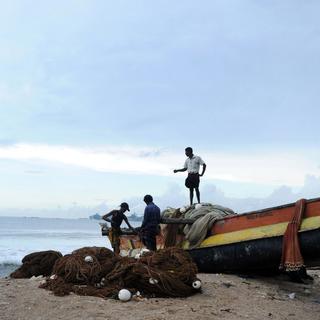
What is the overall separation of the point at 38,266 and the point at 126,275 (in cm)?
329

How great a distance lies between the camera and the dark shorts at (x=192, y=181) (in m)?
12.5

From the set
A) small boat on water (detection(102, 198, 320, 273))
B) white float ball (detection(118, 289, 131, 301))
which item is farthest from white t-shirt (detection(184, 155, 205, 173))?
white float ball (detection(118, 289, 131, 301))

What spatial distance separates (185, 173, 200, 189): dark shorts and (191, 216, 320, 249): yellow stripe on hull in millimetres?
2083

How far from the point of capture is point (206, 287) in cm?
863

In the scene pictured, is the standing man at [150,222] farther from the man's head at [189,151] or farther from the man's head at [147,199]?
the man's head at [189,151]

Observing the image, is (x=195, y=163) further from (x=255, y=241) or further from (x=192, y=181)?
(x=255, y=241)

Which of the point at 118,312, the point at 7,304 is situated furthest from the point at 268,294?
the point at 7,304

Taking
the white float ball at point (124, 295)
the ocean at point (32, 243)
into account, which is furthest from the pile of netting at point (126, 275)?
the ocean at point (32, 243)

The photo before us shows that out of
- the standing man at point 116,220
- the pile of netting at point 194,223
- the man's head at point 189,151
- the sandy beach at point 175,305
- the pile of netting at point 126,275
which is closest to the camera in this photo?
the sandy beach at point 175,305

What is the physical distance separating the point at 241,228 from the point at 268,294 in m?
1.67

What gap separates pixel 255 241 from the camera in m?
9.46

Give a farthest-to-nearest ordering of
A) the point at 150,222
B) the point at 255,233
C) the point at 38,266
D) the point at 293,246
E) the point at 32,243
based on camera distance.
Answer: the point at 32,243, the point at 150,222, the point at 38,266, the point at 255,233, the point at 293,246

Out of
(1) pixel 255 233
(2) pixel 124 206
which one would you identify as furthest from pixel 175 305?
(2) pixel 124 206

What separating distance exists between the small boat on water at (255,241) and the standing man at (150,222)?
79cm
